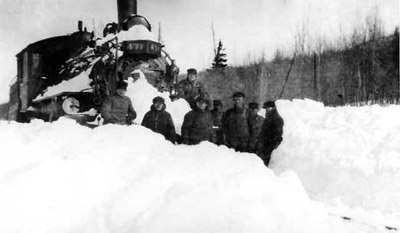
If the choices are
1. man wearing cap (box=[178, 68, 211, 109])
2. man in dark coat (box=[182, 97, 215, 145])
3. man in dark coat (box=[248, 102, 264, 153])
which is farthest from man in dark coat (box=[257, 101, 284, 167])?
man wearing cap (box=[178, 68, 211, 109])

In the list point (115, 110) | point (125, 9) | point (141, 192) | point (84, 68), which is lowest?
point (141, 192)

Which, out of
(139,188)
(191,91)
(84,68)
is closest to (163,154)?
(139,188)

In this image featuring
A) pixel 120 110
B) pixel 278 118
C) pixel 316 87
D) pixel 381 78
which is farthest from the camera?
pixel 316 87

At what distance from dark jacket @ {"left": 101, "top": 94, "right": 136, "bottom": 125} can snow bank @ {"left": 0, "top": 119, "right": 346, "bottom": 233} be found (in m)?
3.51

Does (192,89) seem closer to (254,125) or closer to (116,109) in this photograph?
(254,125)

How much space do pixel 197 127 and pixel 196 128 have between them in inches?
1.0

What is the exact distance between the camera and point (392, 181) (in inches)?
303

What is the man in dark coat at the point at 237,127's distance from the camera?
7824mm

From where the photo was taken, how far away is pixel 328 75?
112ft

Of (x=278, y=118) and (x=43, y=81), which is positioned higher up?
(x=43, y=81)

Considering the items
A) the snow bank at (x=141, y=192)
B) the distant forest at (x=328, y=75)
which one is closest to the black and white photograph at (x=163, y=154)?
the snow bank at (x=141, y=192)

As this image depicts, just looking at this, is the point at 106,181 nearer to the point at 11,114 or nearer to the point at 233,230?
the point at 233,230

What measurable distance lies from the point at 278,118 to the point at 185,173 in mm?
3386

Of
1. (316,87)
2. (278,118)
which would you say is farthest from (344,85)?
(278,118)
